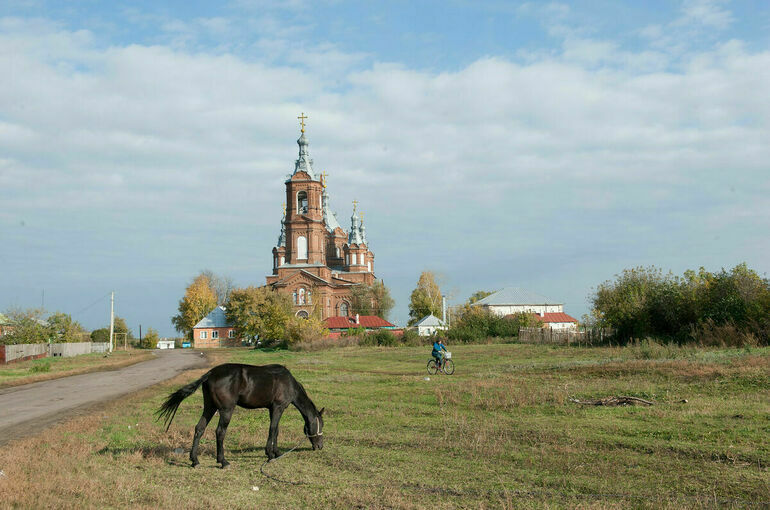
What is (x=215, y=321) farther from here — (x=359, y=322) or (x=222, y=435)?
(x=222, y=435)

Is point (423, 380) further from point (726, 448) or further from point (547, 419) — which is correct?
point (726, 448)

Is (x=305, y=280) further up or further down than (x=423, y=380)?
further up

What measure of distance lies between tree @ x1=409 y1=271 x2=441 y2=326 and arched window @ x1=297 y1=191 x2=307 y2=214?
24952 mm

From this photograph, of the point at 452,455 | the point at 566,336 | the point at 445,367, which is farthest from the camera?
the point at 566,336

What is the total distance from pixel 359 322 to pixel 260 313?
18886 millimetres

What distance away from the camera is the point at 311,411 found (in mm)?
10672

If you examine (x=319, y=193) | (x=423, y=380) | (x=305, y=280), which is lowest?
(x=423, y=380)

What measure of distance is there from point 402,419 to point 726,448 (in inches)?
266

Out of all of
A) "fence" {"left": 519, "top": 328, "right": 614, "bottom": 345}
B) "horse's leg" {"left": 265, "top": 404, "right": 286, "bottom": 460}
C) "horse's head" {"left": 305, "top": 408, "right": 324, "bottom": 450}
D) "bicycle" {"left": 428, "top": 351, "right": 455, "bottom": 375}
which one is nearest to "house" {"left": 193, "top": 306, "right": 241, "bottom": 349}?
"fence" {"left": 519, "top": 328, "right": 614, "bottom": 345}

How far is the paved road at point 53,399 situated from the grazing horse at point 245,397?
241 inches

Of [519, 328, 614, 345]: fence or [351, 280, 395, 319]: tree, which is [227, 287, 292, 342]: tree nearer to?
[351, 280, 395, 319]: tree

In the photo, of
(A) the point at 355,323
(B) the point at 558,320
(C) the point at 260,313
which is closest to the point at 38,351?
(C) the point at 260,313

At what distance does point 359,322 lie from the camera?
9000 centimetres

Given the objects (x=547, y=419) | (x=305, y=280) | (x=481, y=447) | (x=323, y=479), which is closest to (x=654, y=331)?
(x=547, y=419)
